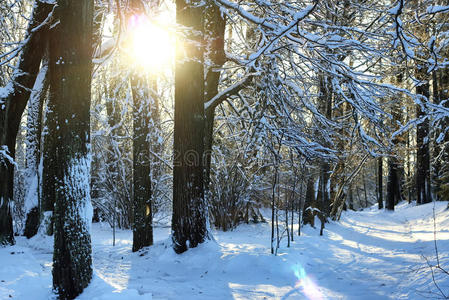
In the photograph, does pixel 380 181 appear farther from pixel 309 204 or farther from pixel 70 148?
pixel 70 148

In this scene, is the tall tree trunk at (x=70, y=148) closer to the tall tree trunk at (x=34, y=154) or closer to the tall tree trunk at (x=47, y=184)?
the tall tree trunk at (x=47, y=184)

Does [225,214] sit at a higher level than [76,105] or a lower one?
lower

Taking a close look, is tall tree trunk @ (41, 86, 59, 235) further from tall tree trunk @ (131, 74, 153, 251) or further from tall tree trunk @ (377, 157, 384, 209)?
tall tree trunk @ (377, 157, 384, 209)

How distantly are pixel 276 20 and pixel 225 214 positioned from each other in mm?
A: 5937

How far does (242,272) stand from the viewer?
5.13 metres

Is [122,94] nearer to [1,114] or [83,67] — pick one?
[1,114]

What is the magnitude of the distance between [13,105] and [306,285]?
623 cm

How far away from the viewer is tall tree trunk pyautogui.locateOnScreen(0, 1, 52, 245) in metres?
6.23

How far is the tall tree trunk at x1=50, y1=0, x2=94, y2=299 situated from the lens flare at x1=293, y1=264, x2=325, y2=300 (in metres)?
2.75

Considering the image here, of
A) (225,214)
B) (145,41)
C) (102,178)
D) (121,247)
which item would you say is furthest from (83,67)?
(102,178)

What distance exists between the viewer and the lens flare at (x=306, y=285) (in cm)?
424

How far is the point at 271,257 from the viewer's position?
17.9 feet

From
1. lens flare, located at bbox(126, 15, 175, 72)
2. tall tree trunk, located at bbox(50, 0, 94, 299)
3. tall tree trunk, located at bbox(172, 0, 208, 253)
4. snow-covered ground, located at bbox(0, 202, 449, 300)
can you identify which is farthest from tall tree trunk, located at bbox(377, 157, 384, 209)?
tall tree trunk, located at bbox(50, 0, 94, 299)

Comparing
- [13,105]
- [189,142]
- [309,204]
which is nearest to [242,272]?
[189,142]
